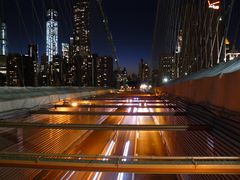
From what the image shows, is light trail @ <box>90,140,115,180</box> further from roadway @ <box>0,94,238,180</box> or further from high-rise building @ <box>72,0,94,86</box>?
high-rise building @ <box>72,0,94,86</box>

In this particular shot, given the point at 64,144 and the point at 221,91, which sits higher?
the point at 221,91

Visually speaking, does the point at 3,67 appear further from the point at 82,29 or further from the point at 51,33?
the point at 82,29

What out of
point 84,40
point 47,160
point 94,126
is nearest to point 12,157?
point 47,160

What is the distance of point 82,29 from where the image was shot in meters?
49.8

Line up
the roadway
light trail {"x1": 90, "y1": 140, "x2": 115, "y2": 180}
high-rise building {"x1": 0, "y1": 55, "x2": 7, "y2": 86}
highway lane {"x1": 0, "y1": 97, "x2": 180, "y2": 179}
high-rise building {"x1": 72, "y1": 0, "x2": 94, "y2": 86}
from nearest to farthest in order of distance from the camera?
1. the roadway
2. highway lane {"x1": 0, "y1": 97, "x2": 180, "y2": 179}
3. light trail {"x1": 90, "y1": 140, "x2": 115, "y2": 180}
4. high-rise building {"x1": 0, "y1": 55, "x2": 7, "y2": 86}
5. high-rise building {"x1": 72, "y1": 0, "x2": 94, "y2": 86}

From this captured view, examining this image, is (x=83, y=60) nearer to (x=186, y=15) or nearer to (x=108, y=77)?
(x=108, y=77)

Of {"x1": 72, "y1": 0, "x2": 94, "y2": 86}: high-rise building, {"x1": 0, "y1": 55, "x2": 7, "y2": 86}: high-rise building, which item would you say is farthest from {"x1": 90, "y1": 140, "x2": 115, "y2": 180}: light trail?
{"x1": 72, "y1": 0, "x2": 94, "y2": 86}: high-rise building

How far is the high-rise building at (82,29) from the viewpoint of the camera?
48.9 meters

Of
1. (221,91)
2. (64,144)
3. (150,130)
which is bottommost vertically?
(64,144)

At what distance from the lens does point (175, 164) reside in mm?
3873

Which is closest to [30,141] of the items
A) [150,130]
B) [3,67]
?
[150,130]

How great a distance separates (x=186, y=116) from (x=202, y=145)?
8.79ft

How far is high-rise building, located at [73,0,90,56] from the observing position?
1927 inches

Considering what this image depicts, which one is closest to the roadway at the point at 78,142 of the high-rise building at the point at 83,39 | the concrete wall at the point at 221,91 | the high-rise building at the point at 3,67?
the concrete wall at the point at 221,91
